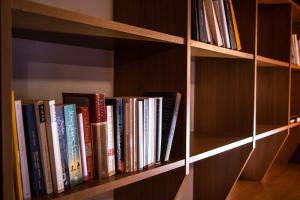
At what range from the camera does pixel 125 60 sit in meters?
1.40

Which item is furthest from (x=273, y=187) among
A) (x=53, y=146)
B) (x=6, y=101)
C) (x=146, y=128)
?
(x=6, y=101)

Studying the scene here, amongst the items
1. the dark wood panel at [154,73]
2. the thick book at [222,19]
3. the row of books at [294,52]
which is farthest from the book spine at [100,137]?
the row of books at [294,52]

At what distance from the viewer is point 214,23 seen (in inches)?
59.1

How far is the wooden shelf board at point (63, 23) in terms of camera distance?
2.37 ft

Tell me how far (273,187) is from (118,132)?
1.64 m

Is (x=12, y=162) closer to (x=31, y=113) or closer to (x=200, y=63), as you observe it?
(x=31, y=113)

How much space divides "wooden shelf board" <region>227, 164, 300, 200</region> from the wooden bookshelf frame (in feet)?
0.38

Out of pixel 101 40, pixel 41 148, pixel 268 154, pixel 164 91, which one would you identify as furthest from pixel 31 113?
pixel 268 154

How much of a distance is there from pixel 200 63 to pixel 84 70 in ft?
2.85

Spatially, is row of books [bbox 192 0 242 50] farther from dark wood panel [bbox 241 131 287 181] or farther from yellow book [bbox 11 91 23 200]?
dark wood panel [bbox 241 131 287 181]

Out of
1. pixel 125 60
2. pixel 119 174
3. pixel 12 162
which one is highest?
pixel 125 60

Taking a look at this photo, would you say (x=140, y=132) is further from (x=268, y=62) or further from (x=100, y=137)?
(x=268, y=62)

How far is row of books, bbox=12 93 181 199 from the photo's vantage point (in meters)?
0.79

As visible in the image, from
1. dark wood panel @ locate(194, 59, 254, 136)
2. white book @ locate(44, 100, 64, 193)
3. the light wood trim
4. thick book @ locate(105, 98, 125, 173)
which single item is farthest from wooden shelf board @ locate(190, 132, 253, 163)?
white book @ locate(44, 100, 64, 193)
